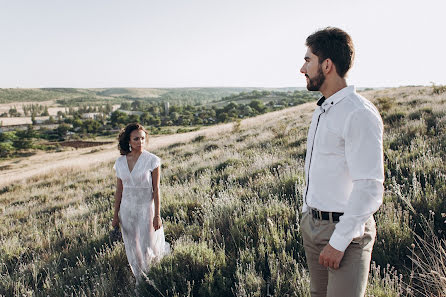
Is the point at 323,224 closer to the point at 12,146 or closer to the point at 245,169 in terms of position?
the point at 245,169

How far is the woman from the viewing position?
3.85 metres

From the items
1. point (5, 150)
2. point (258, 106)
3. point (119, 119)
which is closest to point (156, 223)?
point (5, 150)

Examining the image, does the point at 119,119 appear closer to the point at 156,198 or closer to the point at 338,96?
the point at 156,198

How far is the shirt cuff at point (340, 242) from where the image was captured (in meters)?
1.51

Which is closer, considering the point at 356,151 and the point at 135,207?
the point at 356,151

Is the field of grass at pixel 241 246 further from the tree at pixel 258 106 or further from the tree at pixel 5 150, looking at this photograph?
the tree at pixel 258 106

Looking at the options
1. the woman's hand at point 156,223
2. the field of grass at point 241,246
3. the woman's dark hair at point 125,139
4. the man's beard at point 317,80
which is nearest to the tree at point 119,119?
the field of grass at point 241,246

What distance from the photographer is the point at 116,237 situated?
4516 millimetres

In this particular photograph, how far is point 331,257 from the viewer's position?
157 centimetres

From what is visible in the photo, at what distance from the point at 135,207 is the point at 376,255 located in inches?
123

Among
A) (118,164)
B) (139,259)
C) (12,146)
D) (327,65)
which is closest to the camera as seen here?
(327,65)

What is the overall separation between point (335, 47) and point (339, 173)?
81cm

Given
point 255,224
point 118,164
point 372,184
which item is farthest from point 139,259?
point 372,184

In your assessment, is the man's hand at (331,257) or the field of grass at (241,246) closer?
the man's hand at (331,257)
